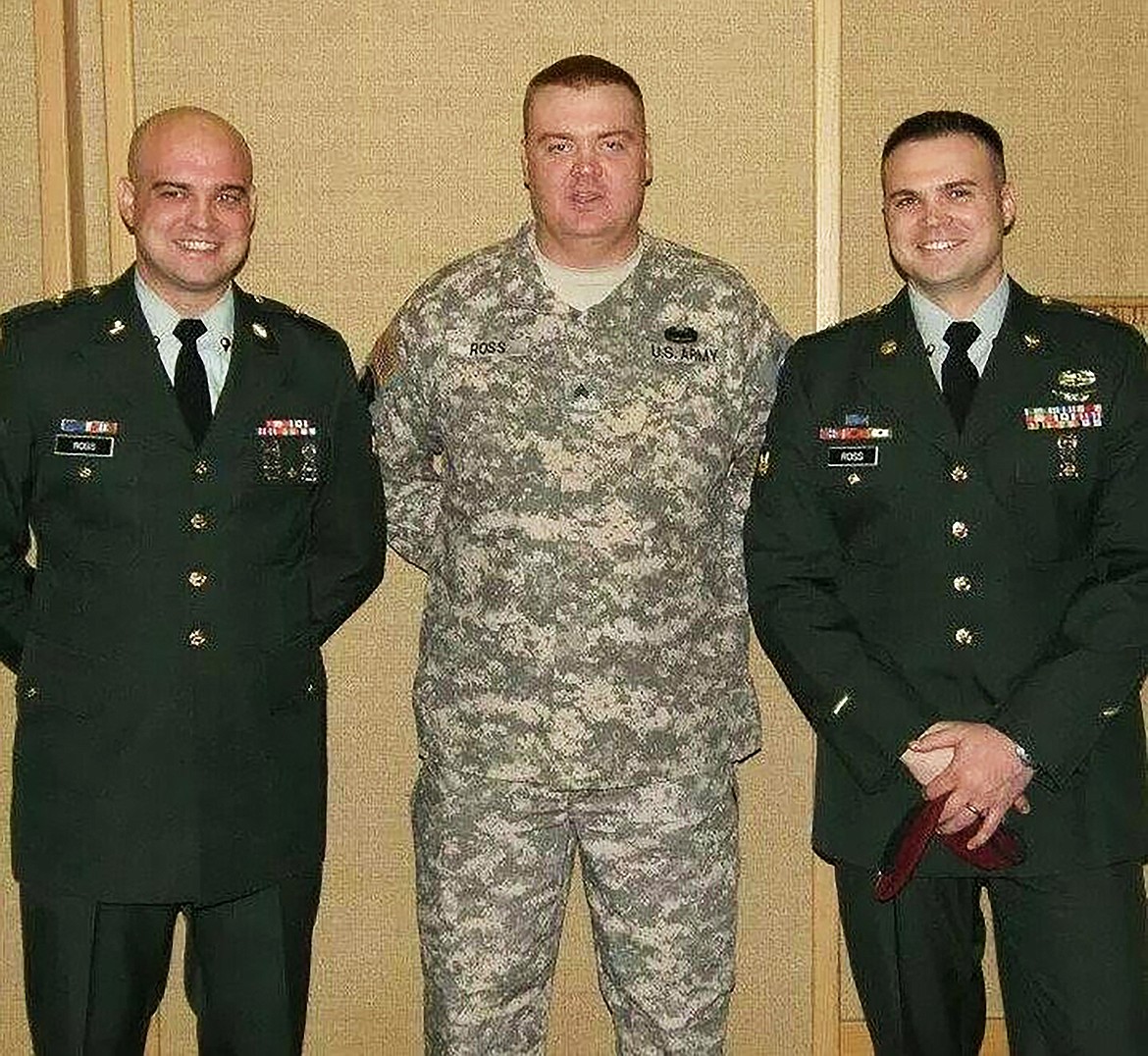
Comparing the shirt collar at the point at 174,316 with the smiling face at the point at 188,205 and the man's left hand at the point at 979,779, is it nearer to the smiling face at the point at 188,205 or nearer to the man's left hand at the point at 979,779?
the smiling face at the point at 188,205

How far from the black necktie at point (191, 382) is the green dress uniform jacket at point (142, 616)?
0.09ft

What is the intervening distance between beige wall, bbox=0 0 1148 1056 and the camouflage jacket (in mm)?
390

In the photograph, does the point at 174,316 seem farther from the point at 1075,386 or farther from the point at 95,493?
the point at 1075,386

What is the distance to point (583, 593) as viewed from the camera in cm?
282

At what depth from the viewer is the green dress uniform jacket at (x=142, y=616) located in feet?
8.57

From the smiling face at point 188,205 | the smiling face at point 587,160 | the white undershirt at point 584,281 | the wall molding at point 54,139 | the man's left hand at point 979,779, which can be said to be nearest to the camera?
the man's left hand at point 979,779

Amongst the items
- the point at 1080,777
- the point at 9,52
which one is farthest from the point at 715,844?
the point at 9,52

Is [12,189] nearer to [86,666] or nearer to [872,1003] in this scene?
[86,666]

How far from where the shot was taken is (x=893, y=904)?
8.74 feet

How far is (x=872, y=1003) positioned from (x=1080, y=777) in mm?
504

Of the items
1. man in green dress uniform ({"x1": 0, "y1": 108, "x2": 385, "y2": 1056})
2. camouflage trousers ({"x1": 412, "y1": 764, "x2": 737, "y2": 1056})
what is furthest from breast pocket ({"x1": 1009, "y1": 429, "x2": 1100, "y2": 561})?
man in green dress uniform ({"x1": 0, "y1": 108, "x2": 385, "y2": 1056})

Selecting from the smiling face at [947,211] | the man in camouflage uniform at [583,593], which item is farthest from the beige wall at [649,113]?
the smiling face at [947,211]

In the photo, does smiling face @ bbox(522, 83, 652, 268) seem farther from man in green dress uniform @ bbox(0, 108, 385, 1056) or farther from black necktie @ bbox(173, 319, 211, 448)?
black necktie @ bbox(173, 319, 211, 448)

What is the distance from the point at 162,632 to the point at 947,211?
1.41 m
